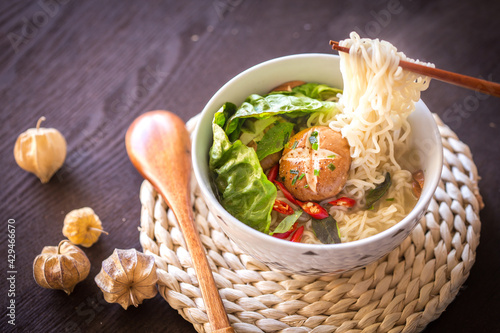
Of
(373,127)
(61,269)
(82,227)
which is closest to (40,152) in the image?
(82,227)

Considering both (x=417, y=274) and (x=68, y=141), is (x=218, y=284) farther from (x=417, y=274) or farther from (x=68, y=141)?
(x=68, y=141)

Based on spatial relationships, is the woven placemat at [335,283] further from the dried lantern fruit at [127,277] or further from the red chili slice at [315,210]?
the red chili slice at [315,210]

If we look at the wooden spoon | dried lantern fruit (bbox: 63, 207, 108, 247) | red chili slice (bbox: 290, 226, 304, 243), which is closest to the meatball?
red chili slice (bbox: 290, 226, 304, 243)

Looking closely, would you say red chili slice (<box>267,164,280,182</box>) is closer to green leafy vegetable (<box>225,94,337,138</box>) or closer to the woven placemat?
green leafy vegetable (<box>225,94,337,138</box>)

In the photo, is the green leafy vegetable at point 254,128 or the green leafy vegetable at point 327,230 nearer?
the green leafy vegetable at point 327,230

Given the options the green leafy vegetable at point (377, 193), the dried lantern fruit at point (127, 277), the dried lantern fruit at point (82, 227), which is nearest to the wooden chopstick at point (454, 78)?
the green leafy vegetable at point (377, 193)

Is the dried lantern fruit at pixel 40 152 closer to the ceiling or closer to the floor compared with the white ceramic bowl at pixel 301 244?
closer to the ceiling
